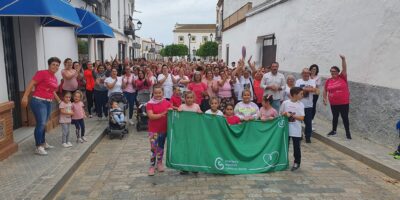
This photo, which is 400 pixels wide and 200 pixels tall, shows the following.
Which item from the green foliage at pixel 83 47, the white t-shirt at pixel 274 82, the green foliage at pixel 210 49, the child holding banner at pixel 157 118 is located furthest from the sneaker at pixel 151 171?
the green foliage at pixel 210 49

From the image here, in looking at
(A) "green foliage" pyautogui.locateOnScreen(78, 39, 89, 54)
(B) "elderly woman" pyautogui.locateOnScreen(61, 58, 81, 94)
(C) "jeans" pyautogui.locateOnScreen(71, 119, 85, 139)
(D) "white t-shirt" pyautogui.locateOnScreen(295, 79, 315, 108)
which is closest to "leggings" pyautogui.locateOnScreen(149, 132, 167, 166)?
(C) "jeans" pyautogui.locateOnScreen(71, 119, 85, 139)

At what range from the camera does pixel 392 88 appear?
7.31 m

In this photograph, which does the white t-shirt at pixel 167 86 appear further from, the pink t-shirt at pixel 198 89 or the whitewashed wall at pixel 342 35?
the whitewashed wall at pixel 342 35

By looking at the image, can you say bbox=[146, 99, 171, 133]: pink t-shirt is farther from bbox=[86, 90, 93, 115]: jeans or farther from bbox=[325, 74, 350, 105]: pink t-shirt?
bbox=[86, 90, 93, 115]: jeans

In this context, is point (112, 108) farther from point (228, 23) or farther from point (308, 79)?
point (228, 23)

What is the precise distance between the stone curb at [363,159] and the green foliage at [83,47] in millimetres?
10259

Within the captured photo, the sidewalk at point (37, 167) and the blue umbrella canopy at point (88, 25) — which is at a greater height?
the blue umbrella canopy at point (88, 25)

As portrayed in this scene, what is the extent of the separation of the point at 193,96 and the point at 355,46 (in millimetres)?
5369

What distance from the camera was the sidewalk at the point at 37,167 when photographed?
4.68 m

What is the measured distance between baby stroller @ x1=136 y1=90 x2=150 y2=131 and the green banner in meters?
3.65

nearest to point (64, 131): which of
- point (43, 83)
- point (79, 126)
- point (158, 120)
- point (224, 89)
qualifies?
point (79, 126)

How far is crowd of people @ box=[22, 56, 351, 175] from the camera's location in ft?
19.6

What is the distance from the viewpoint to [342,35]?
9.49m

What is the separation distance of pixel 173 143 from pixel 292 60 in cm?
885
